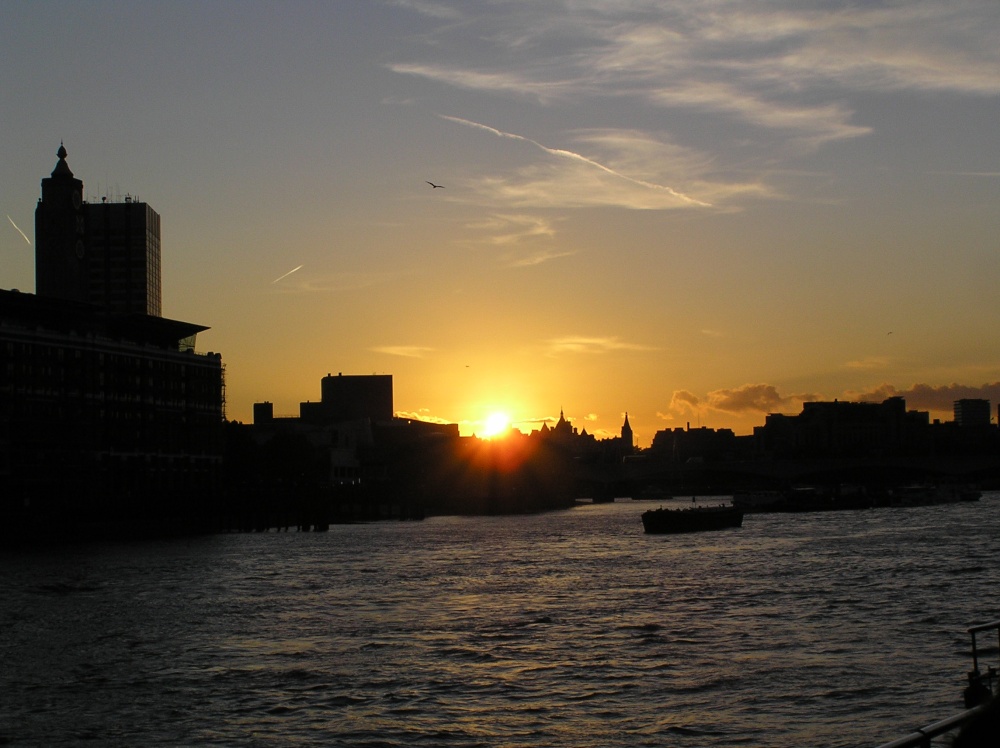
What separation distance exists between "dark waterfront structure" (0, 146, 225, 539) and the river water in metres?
43.4

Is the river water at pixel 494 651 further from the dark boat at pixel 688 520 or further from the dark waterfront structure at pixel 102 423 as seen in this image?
the dark waterfront structure at pixel 102 423

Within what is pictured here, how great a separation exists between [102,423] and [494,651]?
354 feet

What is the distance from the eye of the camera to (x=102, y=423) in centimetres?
14200

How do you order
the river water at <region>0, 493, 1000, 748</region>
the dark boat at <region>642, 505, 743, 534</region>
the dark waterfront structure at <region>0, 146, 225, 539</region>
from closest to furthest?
1. the river water at <region>0, 493, 1000, 748</region>
2. the dark boat at <region>642, 505, 743, 534</region>
3. the dark waterfront structure at <region>0, 146, 225, 539</region>

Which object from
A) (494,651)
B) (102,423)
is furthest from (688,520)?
(494,651)

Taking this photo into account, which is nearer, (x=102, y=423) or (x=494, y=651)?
(x=494, y=651)

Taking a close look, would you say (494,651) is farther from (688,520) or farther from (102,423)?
(102,423)

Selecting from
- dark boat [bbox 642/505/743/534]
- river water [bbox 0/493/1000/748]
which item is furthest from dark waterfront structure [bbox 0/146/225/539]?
dark boat [bbox 642/505/743/534]

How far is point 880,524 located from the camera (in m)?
135

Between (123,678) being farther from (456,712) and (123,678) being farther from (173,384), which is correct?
(173,384)

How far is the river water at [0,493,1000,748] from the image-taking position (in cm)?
3170

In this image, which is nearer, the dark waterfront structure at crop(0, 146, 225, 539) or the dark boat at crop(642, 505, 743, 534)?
the dark boat at crop(642, 505, 743, 534)

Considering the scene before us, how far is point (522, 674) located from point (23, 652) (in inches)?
719

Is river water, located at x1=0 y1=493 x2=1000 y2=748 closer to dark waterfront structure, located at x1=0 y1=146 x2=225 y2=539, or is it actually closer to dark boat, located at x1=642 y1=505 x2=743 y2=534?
dark boat, located at x1=642 y1=505 x2=743 y2=534
